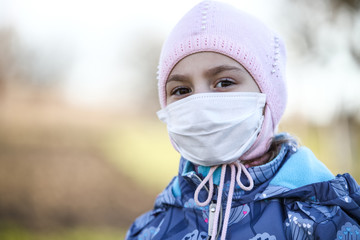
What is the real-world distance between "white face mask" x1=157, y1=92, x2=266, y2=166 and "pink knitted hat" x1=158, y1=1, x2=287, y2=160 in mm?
99

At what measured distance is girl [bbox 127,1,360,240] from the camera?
1420 millimetres

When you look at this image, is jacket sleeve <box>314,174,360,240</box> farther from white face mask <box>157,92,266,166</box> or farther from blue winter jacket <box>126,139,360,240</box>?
white face mask <box>157,92,266,166</box>

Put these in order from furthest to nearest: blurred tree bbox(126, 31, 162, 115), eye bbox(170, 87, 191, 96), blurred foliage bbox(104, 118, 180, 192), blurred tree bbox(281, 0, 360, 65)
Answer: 1. blurred tree bbox(126, 31, 162, 115)
2. blurred foliage bbox(104, 118, 180, 192)
3. blurred tree bbox(281, 0, 360, 65)
4. eye bbox(170, 87, 191, 96)

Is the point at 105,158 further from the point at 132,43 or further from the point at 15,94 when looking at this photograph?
the point at 132,43

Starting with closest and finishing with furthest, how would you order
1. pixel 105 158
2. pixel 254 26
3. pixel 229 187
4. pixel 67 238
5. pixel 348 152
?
pixel 229 187 < pixel 254 26 < pixel 67 238 < pixel 348 152 < pixel 105 158

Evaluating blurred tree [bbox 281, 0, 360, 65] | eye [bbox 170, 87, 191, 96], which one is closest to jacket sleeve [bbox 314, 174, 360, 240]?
eye [bbox 170, 87, 191, 96]

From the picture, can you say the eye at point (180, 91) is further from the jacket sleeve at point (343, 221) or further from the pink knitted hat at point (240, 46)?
the jacket sleeve at point (343, 221)

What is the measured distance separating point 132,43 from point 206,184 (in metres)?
8.77

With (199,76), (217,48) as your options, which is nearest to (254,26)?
(217,48)

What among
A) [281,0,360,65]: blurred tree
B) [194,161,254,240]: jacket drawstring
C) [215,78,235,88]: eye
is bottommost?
[194,161,254,240]: jacket drawstring

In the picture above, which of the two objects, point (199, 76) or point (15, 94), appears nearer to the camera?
point (199, 76)

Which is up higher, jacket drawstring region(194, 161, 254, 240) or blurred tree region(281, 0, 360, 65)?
blurred tree region(281, 0, 360, 65)

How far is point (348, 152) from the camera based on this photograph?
6586 millimetres

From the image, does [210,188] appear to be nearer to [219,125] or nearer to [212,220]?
[212,220]
